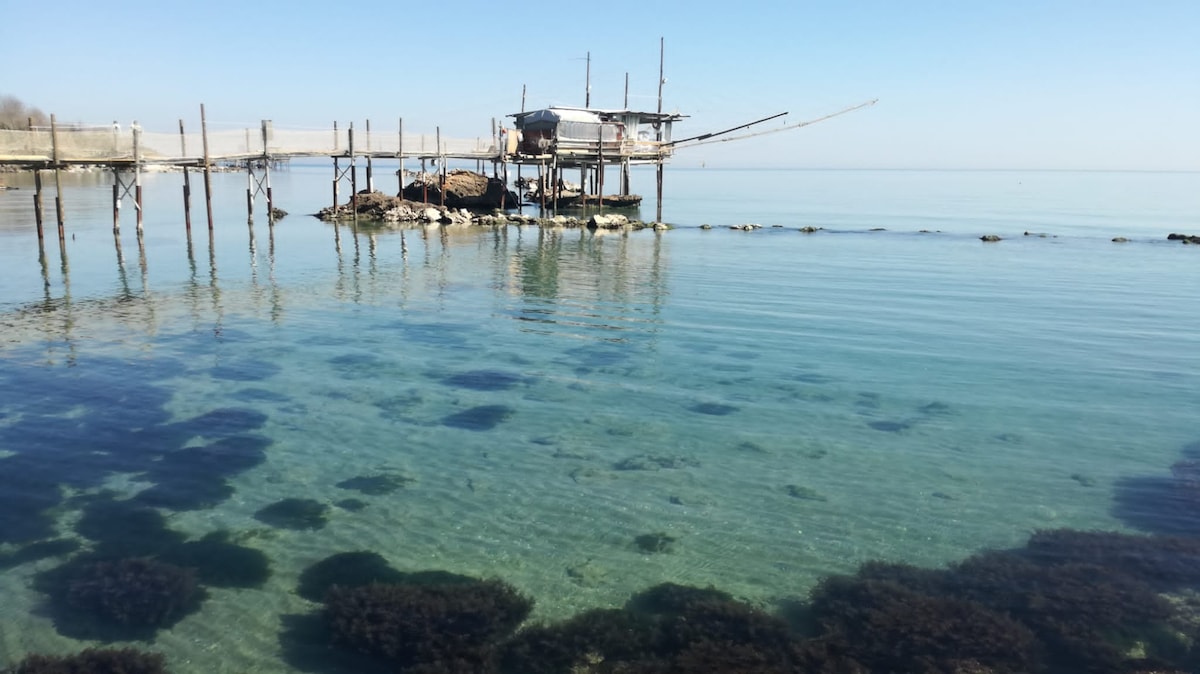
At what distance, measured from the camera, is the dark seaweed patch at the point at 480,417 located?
526 inches

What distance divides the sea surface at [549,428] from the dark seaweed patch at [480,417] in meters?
0.06

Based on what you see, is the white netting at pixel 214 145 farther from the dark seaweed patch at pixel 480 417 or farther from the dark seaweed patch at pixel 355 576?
the dark seaweed patch at pixel 355 576

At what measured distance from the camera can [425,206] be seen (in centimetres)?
5109

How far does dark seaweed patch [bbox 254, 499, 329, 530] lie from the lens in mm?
9812

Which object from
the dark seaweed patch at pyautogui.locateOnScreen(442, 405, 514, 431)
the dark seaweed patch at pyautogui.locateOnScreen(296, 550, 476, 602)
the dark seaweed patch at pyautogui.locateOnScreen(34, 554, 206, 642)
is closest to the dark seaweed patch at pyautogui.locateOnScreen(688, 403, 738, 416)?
the dark seaweed patch at pyautogui.locateOnScreen(442, 405, 514, 431)

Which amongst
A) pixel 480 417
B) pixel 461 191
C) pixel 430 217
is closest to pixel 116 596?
pixel 480 417

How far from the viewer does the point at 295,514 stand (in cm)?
1008

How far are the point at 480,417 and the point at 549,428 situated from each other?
1331 millimetres

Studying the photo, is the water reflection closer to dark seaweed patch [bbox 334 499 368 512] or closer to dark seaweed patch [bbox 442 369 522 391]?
dark seaweed patch [bbox 442 369 522 391]

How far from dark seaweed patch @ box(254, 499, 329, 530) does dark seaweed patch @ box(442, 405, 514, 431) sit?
11.0 ft

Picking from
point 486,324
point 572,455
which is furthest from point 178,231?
point 572,455

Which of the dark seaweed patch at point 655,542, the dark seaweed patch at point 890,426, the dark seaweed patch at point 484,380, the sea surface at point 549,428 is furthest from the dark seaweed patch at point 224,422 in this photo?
the dark seaweed patch at point 890,426

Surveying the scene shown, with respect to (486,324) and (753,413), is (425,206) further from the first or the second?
(753,413)

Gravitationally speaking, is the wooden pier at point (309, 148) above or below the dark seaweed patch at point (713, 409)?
above
